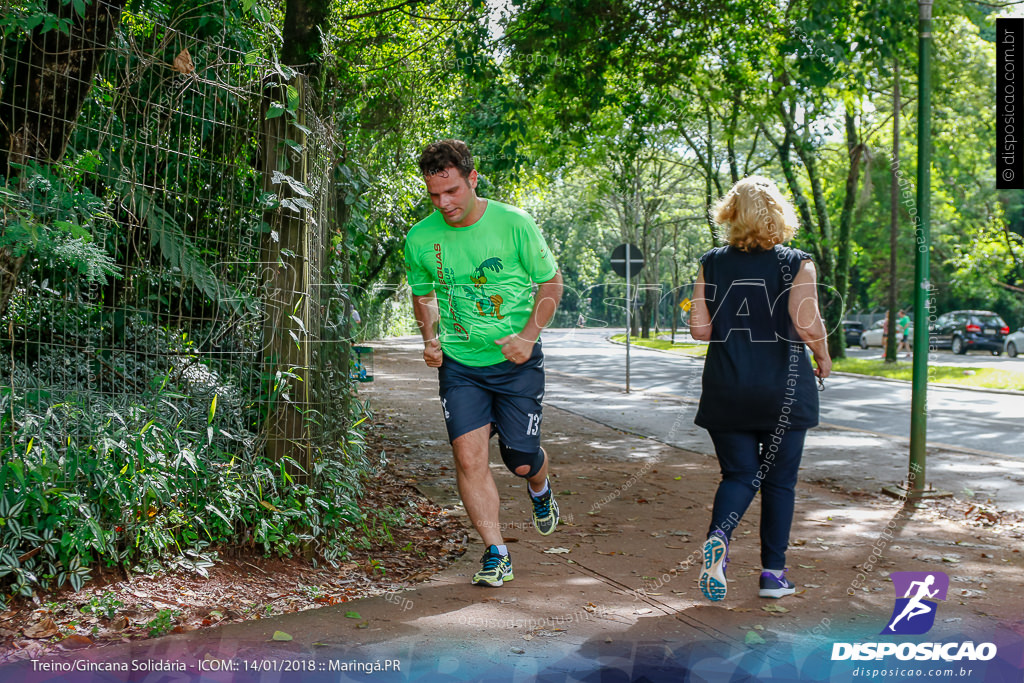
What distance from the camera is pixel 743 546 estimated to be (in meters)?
5.32

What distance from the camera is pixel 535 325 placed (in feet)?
14.6

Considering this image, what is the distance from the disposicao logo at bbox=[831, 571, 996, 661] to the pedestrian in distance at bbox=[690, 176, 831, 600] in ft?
1.70

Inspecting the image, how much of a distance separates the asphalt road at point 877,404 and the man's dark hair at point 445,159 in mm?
2852

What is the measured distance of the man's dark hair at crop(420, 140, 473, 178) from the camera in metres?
4.28

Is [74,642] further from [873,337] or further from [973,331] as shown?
[873,337]

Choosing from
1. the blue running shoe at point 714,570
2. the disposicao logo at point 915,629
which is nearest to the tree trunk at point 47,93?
the blue running shoe at point 714,570

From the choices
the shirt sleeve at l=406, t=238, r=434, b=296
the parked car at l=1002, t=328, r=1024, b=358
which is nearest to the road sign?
the shirt sleeve at l=406, t=238, r=434, b=296

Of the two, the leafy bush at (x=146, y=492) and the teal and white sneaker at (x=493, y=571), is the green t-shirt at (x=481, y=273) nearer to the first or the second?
the teal and white sneaker at (x=493, y=571)

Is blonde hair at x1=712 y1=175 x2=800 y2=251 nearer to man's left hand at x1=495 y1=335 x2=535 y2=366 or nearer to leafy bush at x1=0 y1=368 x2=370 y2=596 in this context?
man's left hand at x1=495 y1=335 x2=535 y2=366

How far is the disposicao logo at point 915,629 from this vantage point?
3.62 meters

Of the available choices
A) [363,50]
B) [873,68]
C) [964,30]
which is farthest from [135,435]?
[964,30]

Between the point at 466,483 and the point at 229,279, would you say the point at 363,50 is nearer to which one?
the point at 229,279

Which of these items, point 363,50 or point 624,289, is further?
point 624,289

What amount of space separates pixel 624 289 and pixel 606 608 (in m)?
11.0
